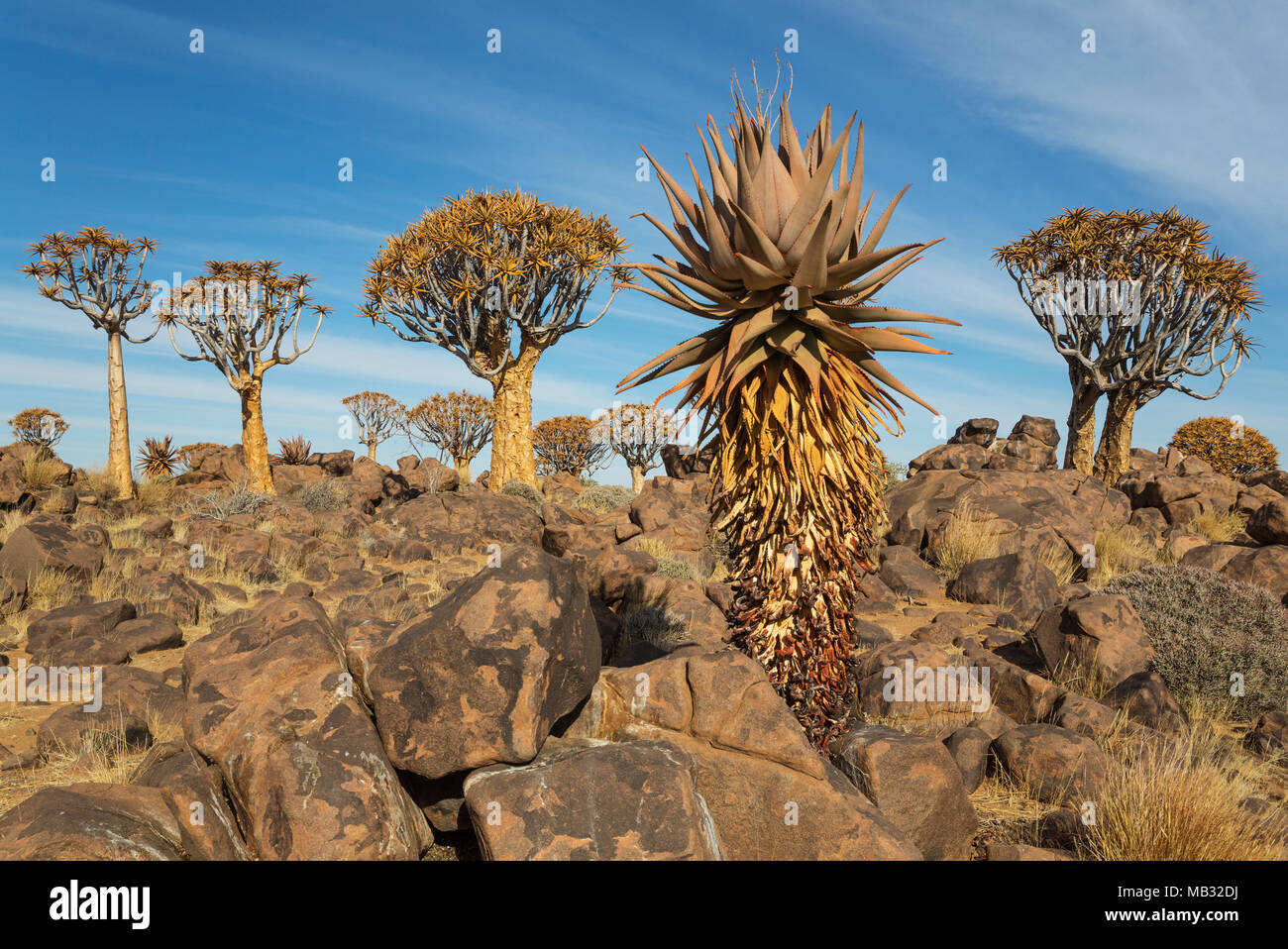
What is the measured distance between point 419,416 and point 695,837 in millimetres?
33565

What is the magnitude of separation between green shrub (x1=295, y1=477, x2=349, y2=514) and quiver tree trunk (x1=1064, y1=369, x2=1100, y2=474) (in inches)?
903

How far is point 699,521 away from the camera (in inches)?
603

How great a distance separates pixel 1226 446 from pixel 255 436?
128 feet

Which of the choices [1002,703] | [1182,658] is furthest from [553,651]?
[1182,658]

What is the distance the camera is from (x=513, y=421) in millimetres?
23188

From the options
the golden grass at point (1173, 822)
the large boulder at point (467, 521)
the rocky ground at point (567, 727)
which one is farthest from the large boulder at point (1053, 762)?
the large boulder at point (467, 521)

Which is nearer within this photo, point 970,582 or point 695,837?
point 695,837

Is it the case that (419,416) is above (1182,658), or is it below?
above

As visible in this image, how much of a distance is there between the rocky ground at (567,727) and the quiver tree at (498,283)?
11.3 m

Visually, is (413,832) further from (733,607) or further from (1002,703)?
(1002,703)

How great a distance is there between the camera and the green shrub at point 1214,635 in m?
8.04

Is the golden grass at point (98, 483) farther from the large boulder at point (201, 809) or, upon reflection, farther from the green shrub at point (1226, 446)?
the green shrub at point (1226, 446)

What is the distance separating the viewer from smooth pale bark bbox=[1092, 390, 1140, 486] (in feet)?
82.6

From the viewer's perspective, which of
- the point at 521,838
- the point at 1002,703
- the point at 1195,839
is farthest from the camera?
the point at 1002,703
